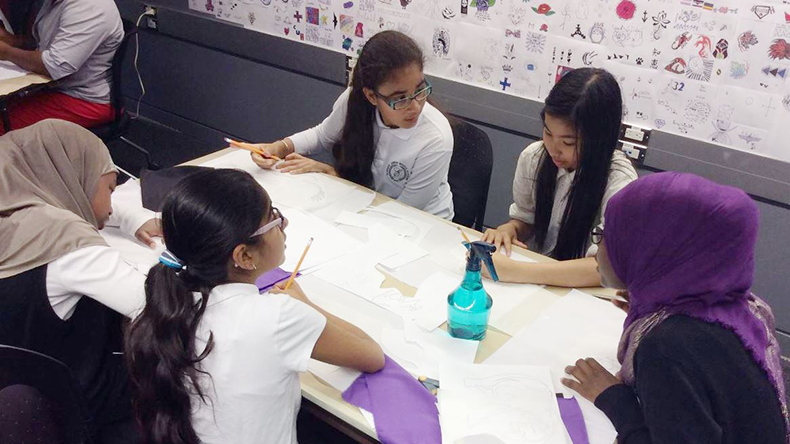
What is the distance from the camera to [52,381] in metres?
1.09

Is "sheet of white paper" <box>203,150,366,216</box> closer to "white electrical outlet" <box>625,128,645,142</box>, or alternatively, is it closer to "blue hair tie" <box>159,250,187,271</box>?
"blue hair tie" <box>159,250,187,271</box>

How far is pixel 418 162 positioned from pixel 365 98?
0.27 metres

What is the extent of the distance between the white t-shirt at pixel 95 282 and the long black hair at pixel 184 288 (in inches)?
7.2

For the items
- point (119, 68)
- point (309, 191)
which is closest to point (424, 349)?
point (309, 191)

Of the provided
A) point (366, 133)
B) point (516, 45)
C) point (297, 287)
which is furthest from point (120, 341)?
point (516, 45)

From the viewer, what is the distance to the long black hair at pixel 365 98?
182 centimetres

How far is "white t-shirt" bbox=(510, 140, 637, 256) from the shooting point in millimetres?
1718

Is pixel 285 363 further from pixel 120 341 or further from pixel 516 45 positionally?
pixel 516 45

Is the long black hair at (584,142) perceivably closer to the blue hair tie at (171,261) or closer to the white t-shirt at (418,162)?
the white t-shirt at (418,162)

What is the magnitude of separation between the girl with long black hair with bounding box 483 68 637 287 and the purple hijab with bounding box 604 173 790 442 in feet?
1.38

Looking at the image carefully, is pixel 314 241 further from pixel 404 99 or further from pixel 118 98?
pixel 118 98

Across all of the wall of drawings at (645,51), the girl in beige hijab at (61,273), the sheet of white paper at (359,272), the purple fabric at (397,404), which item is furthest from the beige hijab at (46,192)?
the wall of drawings at (645,51)

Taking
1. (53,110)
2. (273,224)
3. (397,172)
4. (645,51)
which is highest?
(645,51)

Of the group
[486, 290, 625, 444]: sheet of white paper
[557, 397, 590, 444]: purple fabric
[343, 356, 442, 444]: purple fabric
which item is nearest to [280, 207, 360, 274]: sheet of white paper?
[343, 356, 442, 444]: purple fabric
